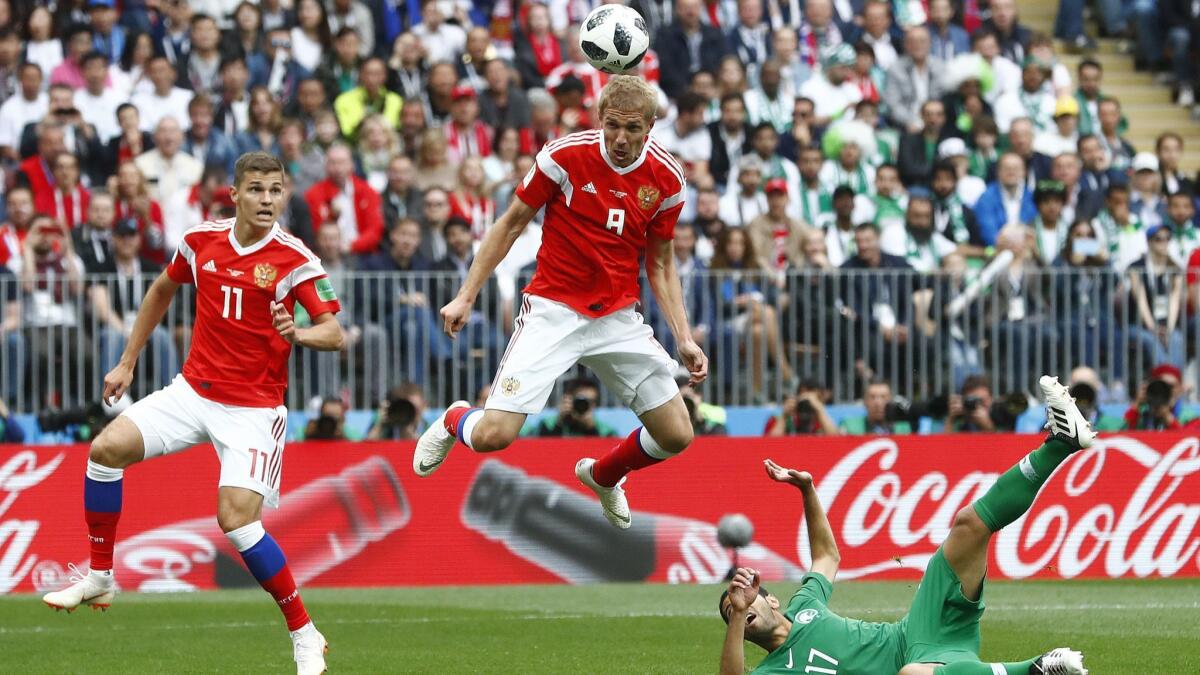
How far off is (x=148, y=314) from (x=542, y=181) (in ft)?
8.00

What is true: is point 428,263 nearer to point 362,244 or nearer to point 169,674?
point 362,244

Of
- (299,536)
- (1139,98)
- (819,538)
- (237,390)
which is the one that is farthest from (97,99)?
(1139,98)

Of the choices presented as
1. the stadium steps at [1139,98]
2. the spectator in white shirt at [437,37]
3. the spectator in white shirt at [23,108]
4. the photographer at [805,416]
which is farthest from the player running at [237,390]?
the stadium steps at [1139,98]

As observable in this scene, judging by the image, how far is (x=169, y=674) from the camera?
38.7ft

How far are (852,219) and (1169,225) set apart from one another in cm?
322

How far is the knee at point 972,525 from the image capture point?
1005 centimetres

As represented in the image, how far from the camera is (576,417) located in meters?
17.6

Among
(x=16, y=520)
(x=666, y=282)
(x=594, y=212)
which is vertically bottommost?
(x=16, y=520)

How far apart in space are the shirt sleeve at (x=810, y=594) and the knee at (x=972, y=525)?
722 millimetres

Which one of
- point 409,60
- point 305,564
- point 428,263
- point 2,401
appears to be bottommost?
point 305,564

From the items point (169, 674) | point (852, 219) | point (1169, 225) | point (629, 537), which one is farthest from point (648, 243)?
point (1169, 225)

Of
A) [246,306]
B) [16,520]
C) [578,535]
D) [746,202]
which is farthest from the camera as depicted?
[746,202]

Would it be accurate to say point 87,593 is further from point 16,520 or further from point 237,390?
point 16,520

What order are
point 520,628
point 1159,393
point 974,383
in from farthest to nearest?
point 974,383, point 1159,393, point 520,628
